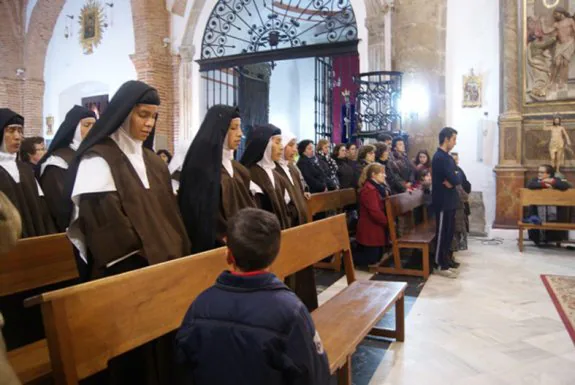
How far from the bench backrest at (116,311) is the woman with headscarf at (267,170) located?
1.39 m

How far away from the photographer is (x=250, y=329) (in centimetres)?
147

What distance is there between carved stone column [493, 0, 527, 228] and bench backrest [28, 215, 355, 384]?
320 inches

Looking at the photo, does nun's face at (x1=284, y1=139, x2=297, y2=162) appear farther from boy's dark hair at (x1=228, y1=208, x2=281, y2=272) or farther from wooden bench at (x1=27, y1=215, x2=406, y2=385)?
boy's dark hair at (x1=228, y1=208, x2=281, y2=272)

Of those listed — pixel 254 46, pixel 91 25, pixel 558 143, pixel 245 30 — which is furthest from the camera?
pixel 91 25

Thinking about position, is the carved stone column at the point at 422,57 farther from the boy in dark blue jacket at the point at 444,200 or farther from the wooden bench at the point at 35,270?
the wooden bench at the point at 35,270

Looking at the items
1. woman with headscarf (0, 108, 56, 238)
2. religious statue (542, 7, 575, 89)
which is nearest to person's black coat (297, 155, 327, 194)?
woman with headscarf (0, 108, 56, 238)

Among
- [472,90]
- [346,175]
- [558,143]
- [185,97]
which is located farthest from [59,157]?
[558,143]

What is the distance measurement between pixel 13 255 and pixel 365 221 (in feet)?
14.1

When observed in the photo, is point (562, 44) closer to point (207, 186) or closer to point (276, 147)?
point (276, 147)

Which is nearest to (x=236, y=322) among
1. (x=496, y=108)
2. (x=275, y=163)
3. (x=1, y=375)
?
(x=1, y=375)

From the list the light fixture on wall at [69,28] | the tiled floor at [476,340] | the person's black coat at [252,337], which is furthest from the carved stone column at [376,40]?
the light fixture on wall at [69,28]

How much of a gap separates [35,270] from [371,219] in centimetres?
418

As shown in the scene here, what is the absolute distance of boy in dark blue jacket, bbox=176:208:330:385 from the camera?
4.81 feet

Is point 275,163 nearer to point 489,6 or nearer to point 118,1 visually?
point 489,6
